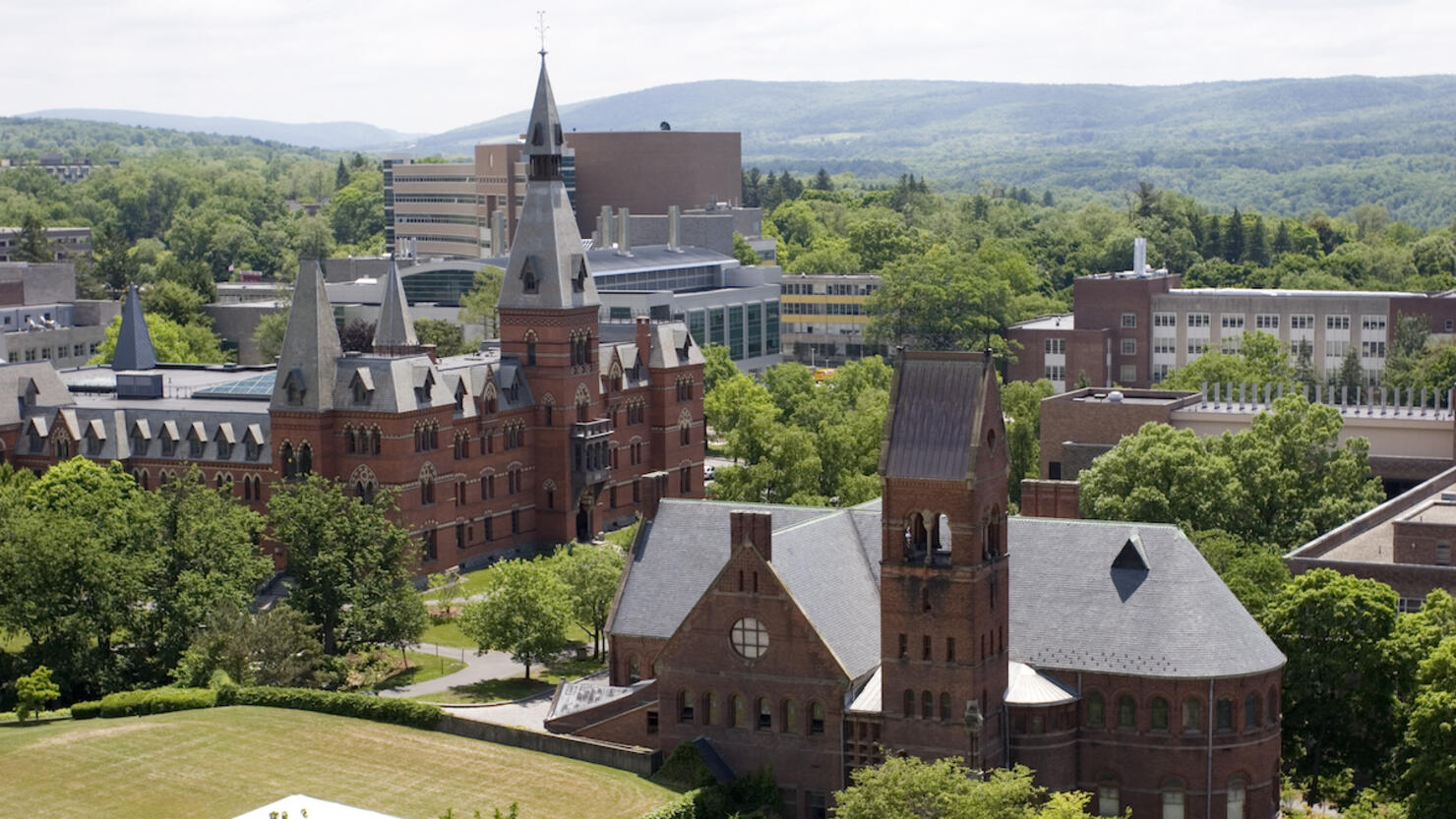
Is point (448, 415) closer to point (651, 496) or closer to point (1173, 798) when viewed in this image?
point (651, 496)

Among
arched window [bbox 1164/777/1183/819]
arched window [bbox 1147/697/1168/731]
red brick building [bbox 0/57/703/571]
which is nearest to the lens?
arched window [bbox 1164/777/1183/819]

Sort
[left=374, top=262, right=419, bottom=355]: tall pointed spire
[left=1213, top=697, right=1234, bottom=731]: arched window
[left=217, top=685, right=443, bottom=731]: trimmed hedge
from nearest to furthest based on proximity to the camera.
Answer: [left=1213, top=697, right=1234, bottom=731]: arched window < [left=217, top=685, right=443, bottom=731]: trimmed hedge < [left=374, top=262, right=419, bottom=355]: tall pointed spire

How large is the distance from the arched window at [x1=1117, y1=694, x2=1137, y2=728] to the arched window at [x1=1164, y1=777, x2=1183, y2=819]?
213cm

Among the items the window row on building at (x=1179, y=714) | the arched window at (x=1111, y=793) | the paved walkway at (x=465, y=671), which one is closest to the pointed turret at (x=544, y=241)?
the paved walkway at (x=465, y=671)

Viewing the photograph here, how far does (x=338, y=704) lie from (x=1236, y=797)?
33277mm

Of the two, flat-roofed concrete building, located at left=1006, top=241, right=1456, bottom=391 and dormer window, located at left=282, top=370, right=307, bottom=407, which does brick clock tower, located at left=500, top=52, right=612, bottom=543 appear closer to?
dormer window, located at left=282, top=370, right=307, bottom=407

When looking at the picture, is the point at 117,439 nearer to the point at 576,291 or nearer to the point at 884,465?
the point at 576,291

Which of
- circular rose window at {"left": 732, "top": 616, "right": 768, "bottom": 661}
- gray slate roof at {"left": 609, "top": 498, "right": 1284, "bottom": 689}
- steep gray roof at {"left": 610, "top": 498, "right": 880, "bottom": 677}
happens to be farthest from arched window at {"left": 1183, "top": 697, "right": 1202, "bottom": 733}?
circular rose window at {"left": 732, "top": 616, "right": 768, "bottom": 661}

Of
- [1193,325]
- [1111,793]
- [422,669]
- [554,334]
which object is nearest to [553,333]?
[554,334]

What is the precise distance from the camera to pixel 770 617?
233 feet

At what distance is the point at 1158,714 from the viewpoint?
69.8 meters

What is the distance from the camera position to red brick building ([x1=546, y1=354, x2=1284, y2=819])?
67438mm

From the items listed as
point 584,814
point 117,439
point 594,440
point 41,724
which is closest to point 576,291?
point 594,440

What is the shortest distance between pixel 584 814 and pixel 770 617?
8.75 m
